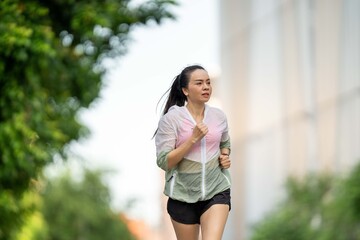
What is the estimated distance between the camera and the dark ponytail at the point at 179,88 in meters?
6.07

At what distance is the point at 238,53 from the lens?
1988 inches

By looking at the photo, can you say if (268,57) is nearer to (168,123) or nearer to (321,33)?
(321,33)

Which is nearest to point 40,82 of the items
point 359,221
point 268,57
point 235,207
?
point 359,221

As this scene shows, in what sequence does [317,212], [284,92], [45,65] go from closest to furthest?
[45,65], [317,212], [284,92]

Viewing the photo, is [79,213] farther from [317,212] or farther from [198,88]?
[198,88]

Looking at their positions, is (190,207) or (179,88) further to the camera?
(179,88)

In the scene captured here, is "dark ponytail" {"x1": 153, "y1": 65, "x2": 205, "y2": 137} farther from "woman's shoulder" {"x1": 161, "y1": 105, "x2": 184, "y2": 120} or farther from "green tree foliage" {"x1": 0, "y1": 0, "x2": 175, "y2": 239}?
"green tree foliage" {"x1": 0, "y1": 0, "x2": 175, "y2": 239}

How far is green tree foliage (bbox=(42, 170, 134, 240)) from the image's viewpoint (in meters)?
62.8

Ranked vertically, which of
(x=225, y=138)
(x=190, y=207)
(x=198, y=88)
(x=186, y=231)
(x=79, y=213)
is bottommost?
(x=79, y=213)

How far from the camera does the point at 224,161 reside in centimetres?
593

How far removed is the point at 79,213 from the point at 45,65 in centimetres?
4435

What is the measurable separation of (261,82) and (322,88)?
4.46 meters

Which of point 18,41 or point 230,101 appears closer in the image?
point 18,41

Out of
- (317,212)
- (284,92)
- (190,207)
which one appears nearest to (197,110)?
(190,207)
